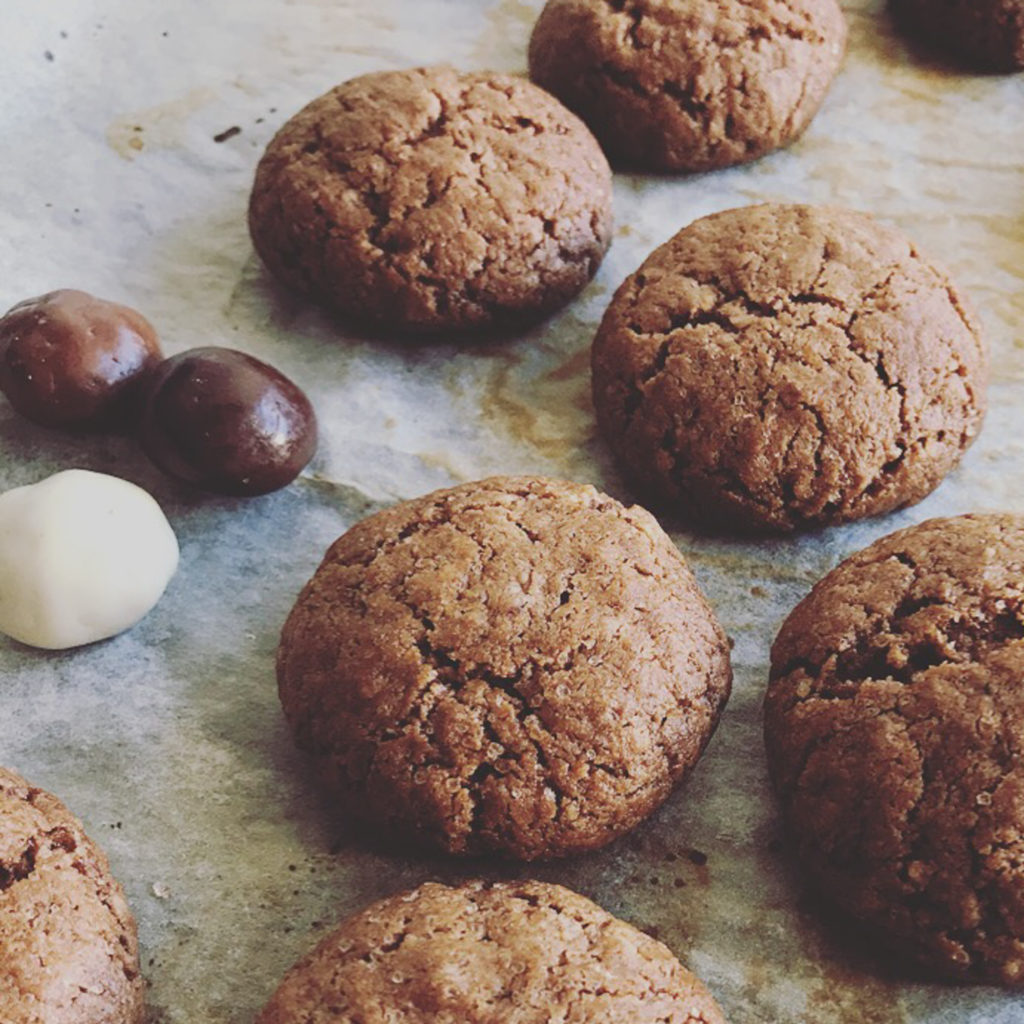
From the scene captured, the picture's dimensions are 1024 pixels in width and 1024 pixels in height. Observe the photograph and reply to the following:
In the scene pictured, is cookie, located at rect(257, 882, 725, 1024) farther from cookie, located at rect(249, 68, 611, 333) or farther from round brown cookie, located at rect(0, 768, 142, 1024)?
cookie, located at rect(249, 68, 611, 333)

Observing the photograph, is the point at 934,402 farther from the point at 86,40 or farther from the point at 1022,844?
the point at 86,40

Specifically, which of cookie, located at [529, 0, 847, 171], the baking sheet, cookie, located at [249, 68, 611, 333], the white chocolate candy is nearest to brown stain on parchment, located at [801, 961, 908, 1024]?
the baking sheet

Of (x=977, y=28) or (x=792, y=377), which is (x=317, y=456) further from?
(x=977, y=28)

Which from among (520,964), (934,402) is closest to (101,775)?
(520,964)

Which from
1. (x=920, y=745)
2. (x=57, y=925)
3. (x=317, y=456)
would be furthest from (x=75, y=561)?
(x=920, y=745)

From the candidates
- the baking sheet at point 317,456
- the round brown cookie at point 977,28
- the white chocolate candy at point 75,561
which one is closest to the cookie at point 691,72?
the baking sheet at point 317,456

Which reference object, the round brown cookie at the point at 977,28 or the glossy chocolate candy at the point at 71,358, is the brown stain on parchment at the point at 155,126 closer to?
the glossy chocolate candy at the point at 71,358
